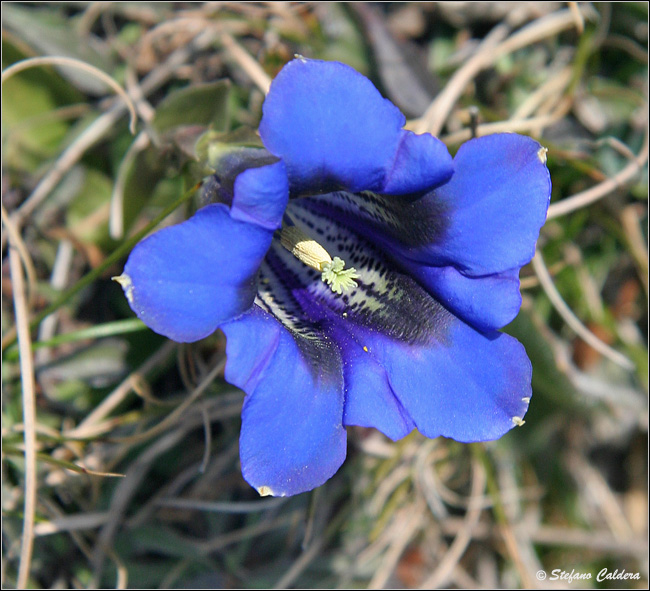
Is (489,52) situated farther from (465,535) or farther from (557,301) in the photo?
(465,535)

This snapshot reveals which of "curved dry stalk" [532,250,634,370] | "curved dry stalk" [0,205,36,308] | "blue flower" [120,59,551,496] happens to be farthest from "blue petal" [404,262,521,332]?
"curved dry stalk" [0,205,36,308]

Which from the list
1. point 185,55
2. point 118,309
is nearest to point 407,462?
point 118,309

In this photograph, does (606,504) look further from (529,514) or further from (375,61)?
(375,61)

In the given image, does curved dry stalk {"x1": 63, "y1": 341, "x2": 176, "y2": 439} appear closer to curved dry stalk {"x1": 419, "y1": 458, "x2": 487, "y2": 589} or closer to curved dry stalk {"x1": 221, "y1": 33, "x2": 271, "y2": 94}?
curved dry stalk {"x1": 221, "y1": 33, "x2": 271, "y2": 94}

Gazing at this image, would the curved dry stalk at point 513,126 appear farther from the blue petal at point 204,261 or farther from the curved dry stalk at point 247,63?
the blue petal at point 204,261

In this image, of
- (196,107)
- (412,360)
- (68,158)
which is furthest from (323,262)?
(68,158)

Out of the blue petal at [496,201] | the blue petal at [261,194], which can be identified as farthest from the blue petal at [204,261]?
the blue petal at [496,201]

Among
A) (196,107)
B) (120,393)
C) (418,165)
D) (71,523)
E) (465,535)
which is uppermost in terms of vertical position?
(418,165)
